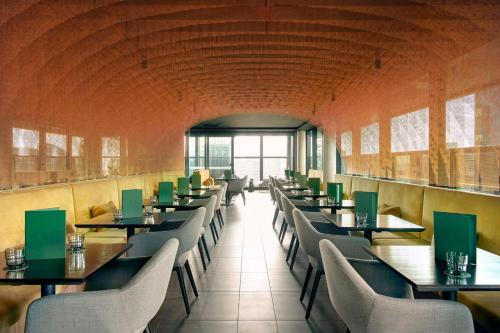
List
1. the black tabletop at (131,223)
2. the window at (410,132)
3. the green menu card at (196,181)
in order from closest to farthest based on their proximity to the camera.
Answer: the black tabletop at (131,223) → the window at (410,132) → the green menu card at (196,181)

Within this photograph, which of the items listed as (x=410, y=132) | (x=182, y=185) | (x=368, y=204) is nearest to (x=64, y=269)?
(x=368, y=204)

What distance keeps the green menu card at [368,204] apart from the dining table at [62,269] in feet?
8.24

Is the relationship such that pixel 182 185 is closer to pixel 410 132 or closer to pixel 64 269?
pixel 410 132

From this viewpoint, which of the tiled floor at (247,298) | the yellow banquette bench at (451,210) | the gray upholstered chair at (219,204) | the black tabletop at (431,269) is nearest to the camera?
the black tabletop at (431,269)

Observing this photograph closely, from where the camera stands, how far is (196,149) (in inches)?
806

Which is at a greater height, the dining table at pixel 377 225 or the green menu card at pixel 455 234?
the green menu card at pixel 455 234

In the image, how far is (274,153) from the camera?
21.4 m

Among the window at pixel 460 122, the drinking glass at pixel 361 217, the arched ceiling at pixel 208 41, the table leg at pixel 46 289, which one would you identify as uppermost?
the arched ceiling at pixel 208 41

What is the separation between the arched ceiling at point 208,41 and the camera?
4.81 meters

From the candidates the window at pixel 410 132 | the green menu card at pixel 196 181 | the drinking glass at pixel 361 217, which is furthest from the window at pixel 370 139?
the drinking glass at pixel 361 217

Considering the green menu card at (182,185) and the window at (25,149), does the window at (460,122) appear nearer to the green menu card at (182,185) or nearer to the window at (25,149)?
the green menu card at (182,185)

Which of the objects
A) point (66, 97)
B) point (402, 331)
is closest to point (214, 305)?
point (402, 331)

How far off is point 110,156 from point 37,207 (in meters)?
3.77

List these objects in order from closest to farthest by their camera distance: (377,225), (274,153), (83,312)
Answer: (83,312)
(377,225)
(274,153)
